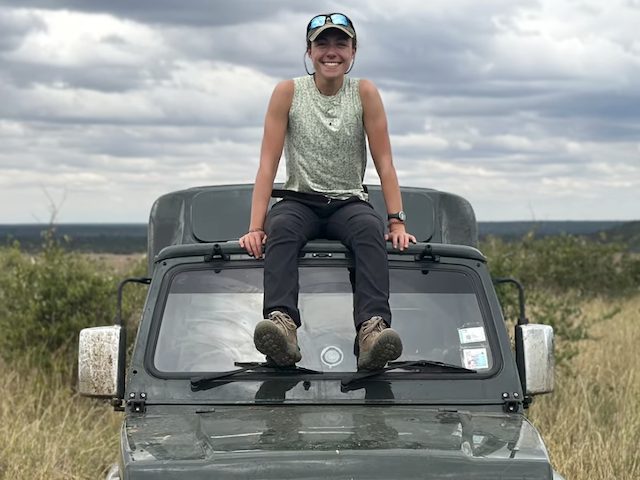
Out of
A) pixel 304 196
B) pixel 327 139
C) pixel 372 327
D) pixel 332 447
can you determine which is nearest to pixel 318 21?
pixel 327 139

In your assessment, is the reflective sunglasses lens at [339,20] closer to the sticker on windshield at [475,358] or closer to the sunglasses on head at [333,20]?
the sunglasses on head at [333,20]

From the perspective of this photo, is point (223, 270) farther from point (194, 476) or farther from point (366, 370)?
point (194, 476)

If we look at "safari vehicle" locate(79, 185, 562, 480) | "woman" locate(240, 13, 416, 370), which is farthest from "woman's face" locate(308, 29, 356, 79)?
"safari vehicle" locate(79, 185, 562, 480)

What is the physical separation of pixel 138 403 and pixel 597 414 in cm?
528

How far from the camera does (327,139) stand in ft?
15.5

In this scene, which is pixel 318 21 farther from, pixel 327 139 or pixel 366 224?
pixel 366 224

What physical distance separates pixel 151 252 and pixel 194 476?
257 cm

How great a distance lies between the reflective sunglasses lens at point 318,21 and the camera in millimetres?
4680

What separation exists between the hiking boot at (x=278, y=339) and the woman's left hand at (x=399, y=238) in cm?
66

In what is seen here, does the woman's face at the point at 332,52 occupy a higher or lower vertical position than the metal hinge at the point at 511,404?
higher

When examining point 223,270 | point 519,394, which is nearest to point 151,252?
point 223,270

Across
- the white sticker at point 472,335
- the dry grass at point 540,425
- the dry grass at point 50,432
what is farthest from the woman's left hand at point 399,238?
the dry grass at point 50,432

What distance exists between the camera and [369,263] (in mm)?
4301

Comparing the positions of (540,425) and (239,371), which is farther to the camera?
(540,425)
